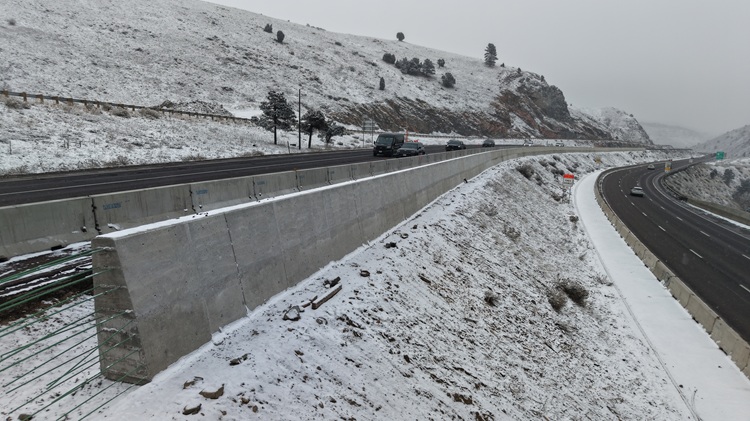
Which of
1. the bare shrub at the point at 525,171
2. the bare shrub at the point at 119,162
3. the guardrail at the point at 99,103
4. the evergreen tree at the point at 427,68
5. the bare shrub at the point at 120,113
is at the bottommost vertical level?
the bare shrub at the point at 119,162

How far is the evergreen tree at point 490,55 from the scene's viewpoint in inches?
5787

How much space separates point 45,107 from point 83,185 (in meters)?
21.5

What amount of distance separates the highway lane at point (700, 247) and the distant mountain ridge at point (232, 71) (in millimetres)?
47495

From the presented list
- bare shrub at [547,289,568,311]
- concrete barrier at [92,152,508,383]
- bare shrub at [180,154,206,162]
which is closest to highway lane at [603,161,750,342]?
bare shrub at [547,289,568,311]

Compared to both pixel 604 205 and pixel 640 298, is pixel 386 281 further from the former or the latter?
pixel 604 205

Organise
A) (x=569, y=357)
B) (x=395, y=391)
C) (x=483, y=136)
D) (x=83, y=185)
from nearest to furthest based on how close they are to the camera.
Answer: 1. (x=395, y=391)
2. (x=569, y=357)
3. (x=83, y=185)
4. (x=483, y=136)

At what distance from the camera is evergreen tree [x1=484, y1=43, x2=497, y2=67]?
14700 cm

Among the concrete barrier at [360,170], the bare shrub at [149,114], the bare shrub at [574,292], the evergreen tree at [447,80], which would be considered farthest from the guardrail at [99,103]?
the evergreen tree at [447,80]

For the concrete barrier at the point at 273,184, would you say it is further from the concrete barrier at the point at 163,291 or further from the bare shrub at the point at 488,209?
the bare shrub at the point at 488,209

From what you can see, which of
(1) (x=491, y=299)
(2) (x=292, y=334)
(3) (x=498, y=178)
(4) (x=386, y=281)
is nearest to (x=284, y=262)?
(2) (x=292, y=334)

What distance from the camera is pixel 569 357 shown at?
11273 mm

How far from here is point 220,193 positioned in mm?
13172

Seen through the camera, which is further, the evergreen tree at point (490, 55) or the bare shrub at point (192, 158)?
the evergreen tree at point (490, 55)

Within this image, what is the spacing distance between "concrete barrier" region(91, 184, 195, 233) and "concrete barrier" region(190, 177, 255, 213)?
0.25m
